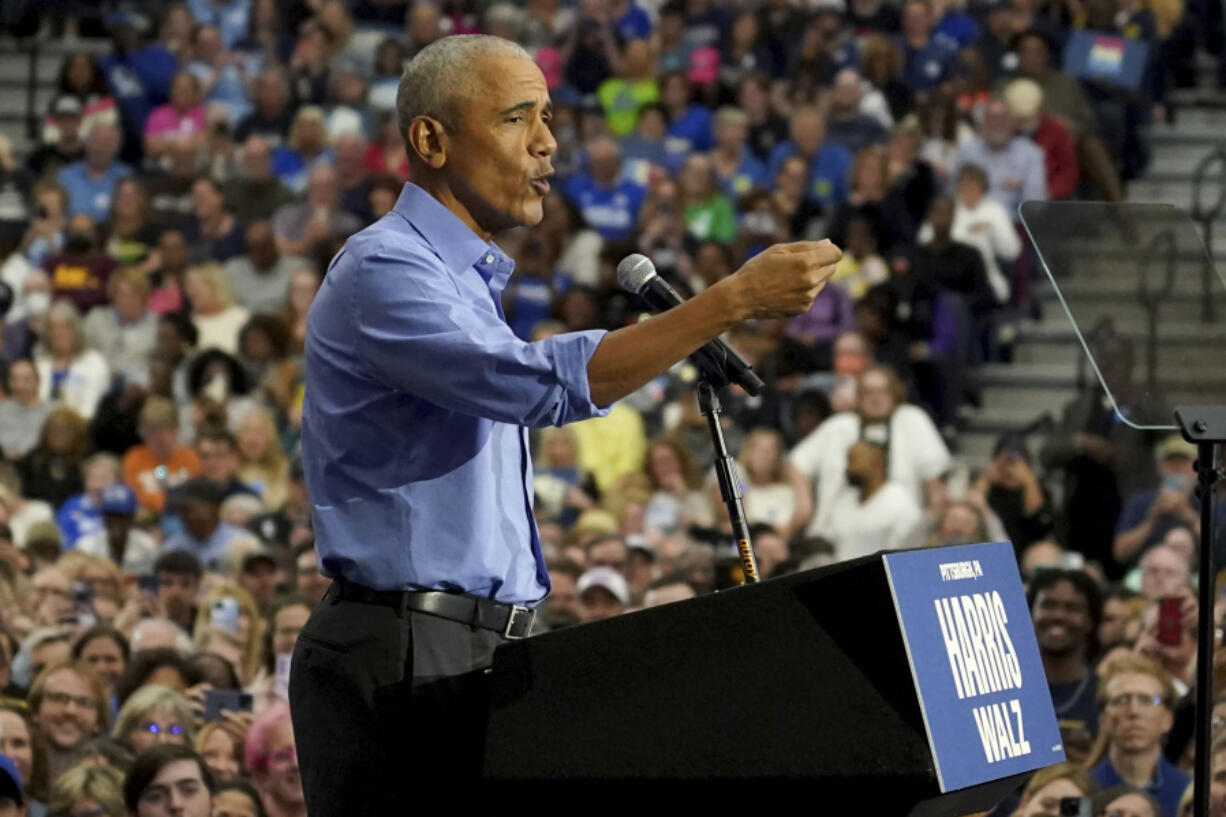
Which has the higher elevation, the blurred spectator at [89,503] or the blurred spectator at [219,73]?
the blurred spectator at [219,73]

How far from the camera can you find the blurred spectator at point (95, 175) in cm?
1363

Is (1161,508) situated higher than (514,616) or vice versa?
(514,616)

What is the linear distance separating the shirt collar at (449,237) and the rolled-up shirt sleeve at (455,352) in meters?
0.09

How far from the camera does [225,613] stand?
314 inches

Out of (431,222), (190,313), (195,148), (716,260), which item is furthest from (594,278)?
(431,222)

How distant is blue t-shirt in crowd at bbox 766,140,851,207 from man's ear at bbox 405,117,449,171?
361 inches

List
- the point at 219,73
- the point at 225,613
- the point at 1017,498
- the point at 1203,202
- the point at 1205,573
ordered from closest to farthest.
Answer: the point at 1205,573 → the point at 225,613 → the point at 1017,498 → the point at 1203,202 → the point at 219,73

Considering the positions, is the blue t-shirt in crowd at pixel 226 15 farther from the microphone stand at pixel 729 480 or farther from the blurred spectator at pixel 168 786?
the microphone stand at pixel 729 480

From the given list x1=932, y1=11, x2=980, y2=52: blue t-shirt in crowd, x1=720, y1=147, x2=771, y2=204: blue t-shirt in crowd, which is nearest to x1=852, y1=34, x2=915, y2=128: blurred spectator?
x1=932, y1=11, x2=980, y2=52: blue t-shirt in crowd

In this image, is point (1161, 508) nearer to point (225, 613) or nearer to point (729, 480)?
point (225, 613)

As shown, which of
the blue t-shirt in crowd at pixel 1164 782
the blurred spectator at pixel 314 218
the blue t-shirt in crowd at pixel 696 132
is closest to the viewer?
the blue t-shirt in crowd at pixel 1164 782

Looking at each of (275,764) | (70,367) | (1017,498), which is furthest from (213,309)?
(275,764)

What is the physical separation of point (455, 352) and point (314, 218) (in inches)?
403

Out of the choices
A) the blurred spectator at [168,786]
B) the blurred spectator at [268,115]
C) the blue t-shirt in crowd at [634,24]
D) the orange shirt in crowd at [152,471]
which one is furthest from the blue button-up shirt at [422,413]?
the blue t-shirt in crowd at [634,24]
